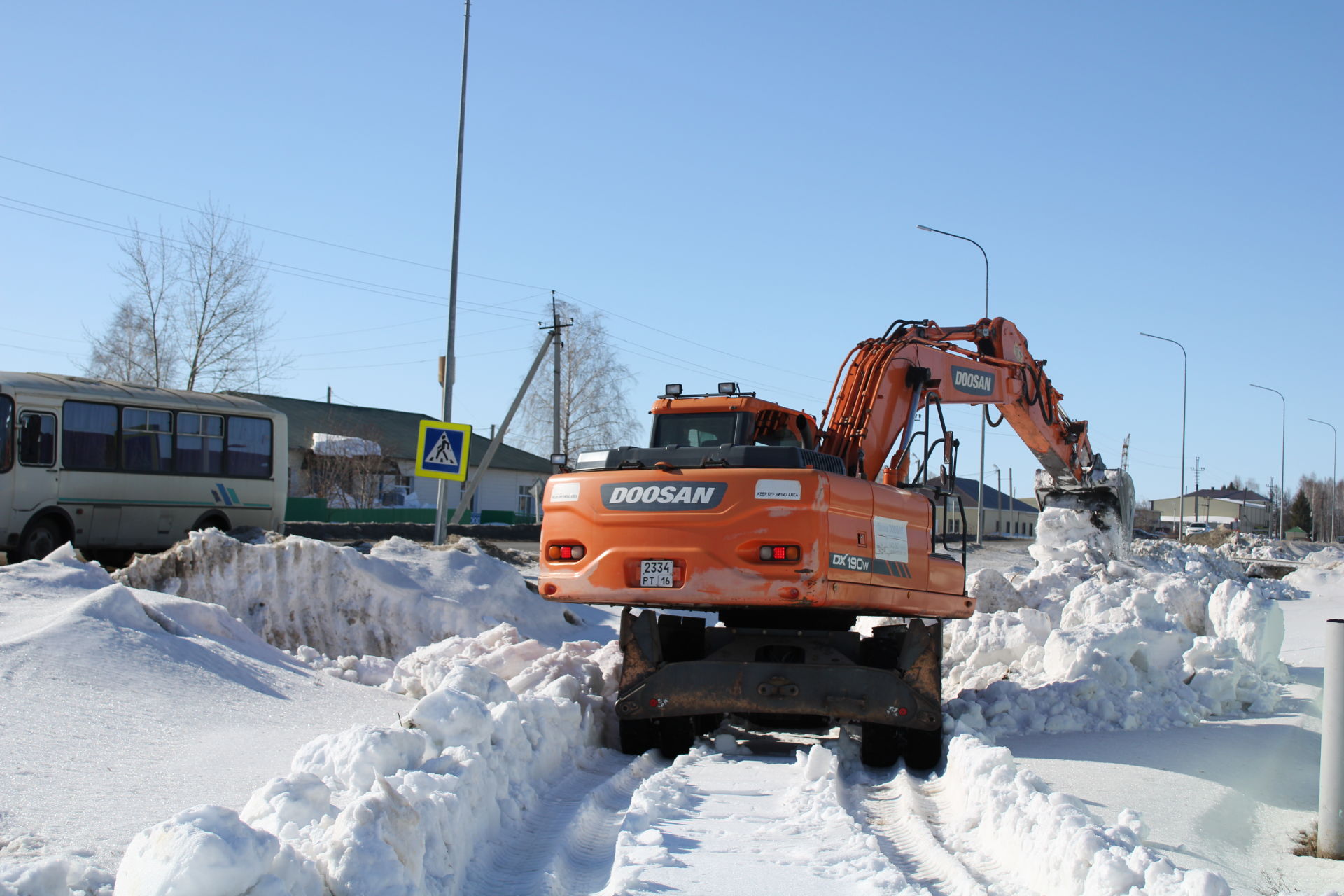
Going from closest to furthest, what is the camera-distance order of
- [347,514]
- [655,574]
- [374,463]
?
[655,574] < [347,514] < [374,463]

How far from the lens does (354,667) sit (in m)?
11.3

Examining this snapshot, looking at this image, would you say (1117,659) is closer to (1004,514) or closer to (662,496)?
(662,496)

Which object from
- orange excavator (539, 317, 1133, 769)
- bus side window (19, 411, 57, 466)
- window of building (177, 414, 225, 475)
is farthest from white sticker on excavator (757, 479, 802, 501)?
window of building (177, 414, 225, 475)

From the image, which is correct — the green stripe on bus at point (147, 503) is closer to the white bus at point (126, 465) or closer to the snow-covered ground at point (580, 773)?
the white bus at point (126, 465)

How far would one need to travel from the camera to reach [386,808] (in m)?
4.51

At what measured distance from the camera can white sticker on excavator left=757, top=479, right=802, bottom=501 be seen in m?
8.06

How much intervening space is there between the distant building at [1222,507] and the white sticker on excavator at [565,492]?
127813 mm

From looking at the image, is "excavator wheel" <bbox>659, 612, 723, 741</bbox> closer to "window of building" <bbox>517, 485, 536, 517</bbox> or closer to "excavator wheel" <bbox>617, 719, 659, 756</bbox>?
"excavator wheel" <bbox>617, 719, 659, 756</bbox>

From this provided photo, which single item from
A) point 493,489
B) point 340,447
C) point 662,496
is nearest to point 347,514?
point 340,447

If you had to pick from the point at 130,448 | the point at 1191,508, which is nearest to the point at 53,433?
the point at 130,448

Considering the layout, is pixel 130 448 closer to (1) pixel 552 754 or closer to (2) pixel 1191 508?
(1) pixel 552 754

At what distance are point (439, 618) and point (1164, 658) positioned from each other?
8.88m

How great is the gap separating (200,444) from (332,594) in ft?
23.3

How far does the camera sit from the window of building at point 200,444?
20.0m
